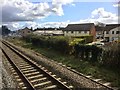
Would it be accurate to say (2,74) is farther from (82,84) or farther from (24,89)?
(82,84)

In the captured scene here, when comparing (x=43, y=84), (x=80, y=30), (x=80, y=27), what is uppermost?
(x=80, y=27)

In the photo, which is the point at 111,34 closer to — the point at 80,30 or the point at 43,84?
the point at 80,30

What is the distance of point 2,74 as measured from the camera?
14.2 m

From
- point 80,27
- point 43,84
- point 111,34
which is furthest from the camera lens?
point 80,27

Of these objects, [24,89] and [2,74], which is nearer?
[24,89]

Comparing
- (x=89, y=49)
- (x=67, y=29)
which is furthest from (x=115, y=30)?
(x=89, y=49)

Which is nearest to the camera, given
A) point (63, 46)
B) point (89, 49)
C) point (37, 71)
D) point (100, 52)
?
point (37, 71)

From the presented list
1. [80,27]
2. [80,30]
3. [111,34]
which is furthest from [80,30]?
[111,34]

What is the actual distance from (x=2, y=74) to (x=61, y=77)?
3854mm

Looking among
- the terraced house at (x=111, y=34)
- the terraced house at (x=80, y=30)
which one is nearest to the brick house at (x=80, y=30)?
the terraced house at (x=80, y=30)

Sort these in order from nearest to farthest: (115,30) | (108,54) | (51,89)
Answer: (51,89)
(108,54)
(115,30)

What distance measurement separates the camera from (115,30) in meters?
78.0

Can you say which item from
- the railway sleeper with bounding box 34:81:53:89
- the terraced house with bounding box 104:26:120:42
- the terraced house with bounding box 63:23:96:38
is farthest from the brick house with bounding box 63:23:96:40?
the railway sleeper with bounding box 34:81:53:89

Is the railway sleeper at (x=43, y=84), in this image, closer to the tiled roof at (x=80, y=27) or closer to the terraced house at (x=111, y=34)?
the terraced house at (x=111, y=34)
